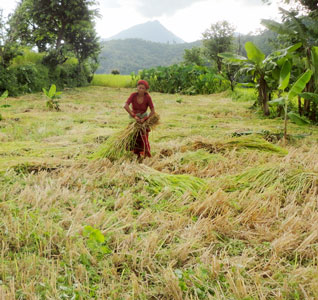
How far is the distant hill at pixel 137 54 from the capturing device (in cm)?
7962

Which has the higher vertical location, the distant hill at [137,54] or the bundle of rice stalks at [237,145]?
the distant hill at [137,54]

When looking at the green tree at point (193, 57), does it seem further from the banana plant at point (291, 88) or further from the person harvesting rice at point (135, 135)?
the person harvesting rice at point (135, 135)

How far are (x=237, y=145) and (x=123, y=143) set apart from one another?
150 centimetres

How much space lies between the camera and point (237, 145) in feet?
11.5

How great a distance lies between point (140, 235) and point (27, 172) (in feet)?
5.19

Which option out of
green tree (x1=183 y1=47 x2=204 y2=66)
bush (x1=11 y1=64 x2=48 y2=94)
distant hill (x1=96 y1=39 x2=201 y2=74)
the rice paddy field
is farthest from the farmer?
distant hill (x1=96 y1=39 x2=201 y2=74)

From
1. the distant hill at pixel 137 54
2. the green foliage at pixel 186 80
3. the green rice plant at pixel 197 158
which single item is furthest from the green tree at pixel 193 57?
the distant hill at pixel 137 54

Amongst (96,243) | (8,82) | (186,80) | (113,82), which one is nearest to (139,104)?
(96,243)

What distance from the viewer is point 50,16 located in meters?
14.9

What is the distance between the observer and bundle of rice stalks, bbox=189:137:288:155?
10.9 ft

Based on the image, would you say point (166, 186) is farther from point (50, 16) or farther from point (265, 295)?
point (50, 16)

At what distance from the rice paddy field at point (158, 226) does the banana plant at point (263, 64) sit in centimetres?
263

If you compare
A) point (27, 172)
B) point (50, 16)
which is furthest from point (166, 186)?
point (50, 16)

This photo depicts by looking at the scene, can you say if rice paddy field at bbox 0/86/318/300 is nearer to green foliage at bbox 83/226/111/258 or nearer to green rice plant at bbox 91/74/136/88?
green foliage at bbox 83/226/111/258
